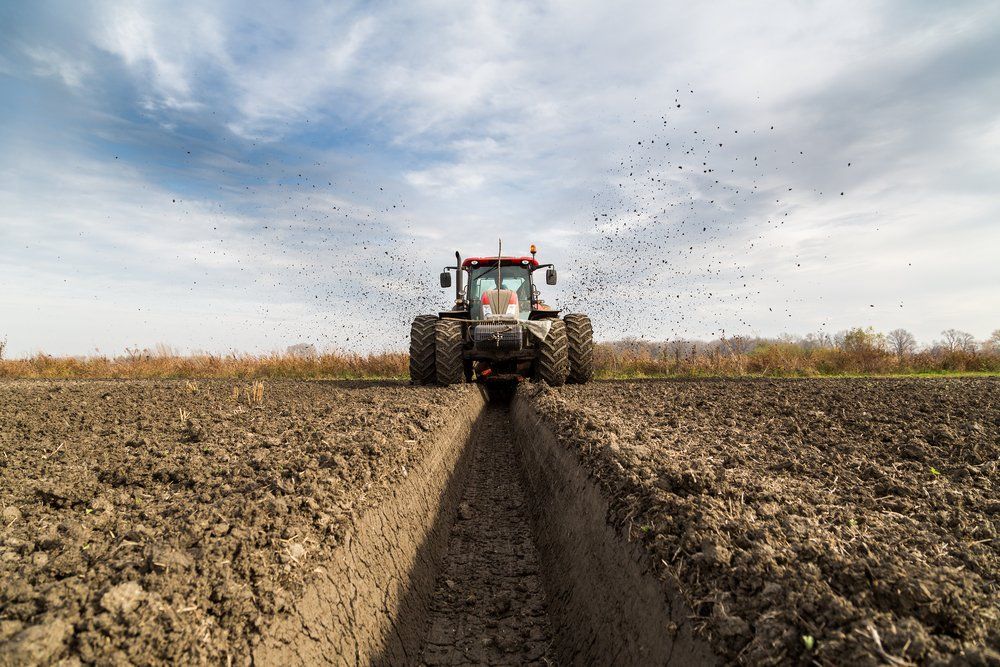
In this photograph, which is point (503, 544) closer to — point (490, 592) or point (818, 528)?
point (490, 592)

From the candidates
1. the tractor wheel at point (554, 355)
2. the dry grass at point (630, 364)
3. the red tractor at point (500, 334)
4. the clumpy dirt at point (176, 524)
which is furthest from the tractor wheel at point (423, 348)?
the dry grass at point (630, 364)

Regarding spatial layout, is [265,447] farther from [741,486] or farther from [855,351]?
[855,351]

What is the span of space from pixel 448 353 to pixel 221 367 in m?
11.3

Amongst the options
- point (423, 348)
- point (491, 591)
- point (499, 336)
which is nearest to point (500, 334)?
Answer: point (499, 336)

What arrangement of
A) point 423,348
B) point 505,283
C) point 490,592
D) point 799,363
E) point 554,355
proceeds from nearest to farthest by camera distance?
point 490,592, point 554,355, point 423,348, point 505,283, point 799,363

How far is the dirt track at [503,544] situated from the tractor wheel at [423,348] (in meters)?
4.14

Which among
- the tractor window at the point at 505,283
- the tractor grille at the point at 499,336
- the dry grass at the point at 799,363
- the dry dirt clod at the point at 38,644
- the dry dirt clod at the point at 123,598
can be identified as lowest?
the dry dirt clod at the point at 38,644

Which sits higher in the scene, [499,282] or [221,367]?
[499,282]

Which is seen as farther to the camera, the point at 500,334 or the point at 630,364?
the point at 630,364

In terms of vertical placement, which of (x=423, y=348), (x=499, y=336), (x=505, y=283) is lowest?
(x=423, y=348)

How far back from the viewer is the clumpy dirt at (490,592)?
3.02 metres

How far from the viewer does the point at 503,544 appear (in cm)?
444

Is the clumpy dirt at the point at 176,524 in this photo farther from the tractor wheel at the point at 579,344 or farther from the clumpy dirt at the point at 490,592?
the tractor wheel at the point at 579,344

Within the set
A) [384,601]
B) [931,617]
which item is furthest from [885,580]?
[384,601]
